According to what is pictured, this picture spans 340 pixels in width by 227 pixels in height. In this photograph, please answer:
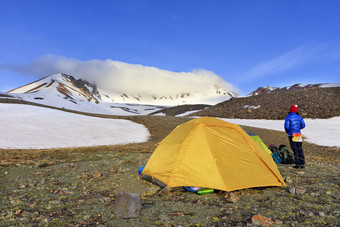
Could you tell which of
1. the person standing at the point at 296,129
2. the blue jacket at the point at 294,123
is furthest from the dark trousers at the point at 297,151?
the blue jacket at the point at 294,123

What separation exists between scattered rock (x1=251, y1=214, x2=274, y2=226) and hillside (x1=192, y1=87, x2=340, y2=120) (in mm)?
42749

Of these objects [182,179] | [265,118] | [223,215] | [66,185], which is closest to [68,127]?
[66,185]

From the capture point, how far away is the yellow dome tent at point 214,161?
6.82 meters

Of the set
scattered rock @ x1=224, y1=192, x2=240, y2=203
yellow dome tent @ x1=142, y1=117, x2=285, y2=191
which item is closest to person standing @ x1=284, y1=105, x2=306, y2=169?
yellow dome tent @ x1=142, y1=117, x2=285, y2=191

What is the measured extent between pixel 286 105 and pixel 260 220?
51.2 meters

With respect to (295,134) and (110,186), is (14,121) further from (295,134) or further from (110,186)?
(295,134)

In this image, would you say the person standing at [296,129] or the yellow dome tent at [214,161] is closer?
the yellow dome tent at [214,161]

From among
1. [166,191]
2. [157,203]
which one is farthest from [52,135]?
[157,203]

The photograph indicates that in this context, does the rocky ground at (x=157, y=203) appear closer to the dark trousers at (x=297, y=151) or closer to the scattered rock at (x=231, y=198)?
the scattered rock at (x=231, y=198)

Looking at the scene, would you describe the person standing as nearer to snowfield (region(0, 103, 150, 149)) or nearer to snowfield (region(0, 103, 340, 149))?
snowfield (region(0, 103, 340, 149))

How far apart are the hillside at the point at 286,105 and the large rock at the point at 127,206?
4386 cm

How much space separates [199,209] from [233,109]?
53.3 meters

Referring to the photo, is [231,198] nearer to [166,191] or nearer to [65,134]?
[166,191]

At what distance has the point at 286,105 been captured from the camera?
48875mm
